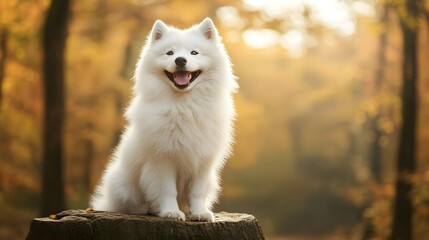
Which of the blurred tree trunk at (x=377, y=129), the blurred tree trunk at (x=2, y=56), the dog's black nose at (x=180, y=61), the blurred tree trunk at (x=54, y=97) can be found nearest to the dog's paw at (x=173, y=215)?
the dog's black nose at (x=180, y=61)

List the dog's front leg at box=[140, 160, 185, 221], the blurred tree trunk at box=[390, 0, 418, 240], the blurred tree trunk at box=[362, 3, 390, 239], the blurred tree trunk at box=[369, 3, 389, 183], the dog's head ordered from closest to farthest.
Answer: the dog's head, the dog's front leg at box=[140, 160, 185, 221], the blurred tree trunk at box=[390, 0, 418, 240], the blurred tree trunk at box=[362, 3, 390, 239], the blurred tree trunk at box=[369, 3, 389, 183]

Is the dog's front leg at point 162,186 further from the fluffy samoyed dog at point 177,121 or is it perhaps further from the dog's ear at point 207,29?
the dog's ear at point 207,29

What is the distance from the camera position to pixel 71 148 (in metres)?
22.5

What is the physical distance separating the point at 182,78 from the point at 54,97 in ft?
21.9

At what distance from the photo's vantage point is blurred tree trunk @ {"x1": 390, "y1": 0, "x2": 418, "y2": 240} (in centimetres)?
1282

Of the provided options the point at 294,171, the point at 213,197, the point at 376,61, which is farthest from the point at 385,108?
the point at 294,171

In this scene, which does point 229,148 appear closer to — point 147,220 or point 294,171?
point 147,220

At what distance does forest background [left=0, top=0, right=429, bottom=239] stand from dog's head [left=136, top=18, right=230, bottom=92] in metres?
6.19

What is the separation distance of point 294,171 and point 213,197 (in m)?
29.0

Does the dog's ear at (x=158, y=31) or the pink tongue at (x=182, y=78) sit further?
the dog's ear at (x=158, y=31)

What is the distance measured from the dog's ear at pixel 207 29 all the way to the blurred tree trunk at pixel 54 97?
6.37 m

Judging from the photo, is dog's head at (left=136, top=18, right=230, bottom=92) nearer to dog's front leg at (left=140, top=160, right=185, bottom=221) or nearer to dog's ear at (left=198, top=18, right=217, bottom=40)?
dog's ear at (left=198, top=18, right=217, bottom=40)

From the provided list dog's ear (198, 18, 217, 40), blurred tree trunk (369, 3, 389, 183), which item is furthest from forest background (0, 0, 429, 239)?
dog's ear (198, 18, 217, 40)

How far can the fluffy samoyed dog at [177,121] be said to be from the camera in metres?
5.51
